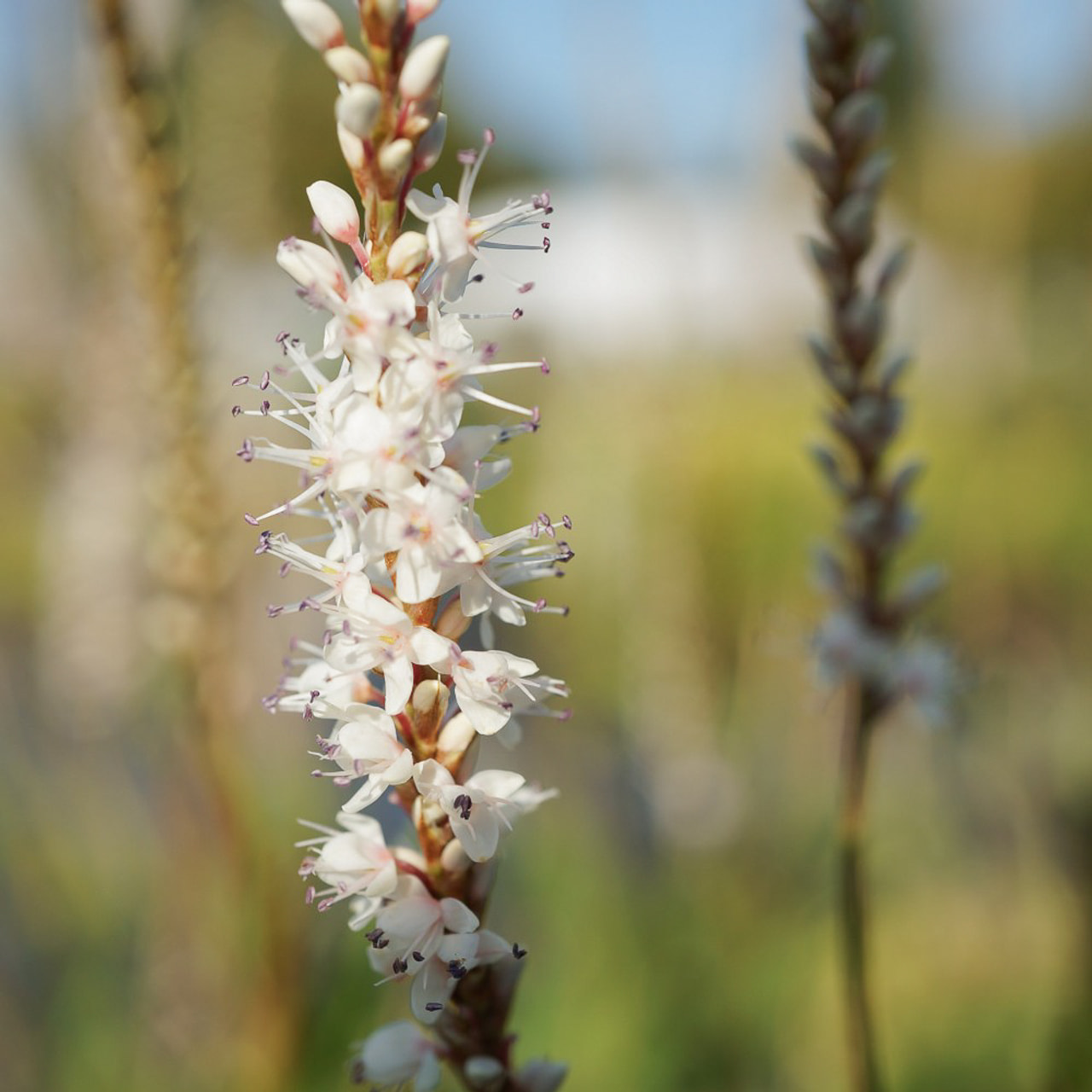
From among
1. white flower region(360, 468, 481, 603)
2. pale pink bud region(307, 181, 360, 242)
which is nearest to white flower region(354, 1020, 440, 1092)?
white flower region(360, 468, 481, 603)

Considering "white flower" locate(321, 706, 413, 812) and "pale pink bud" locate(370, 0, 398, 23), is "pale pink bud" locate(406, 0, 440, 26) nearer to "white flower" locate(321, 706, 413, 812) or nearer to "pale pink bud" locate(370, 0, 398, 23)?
"pale pink bud" locate(370, 0, 398, 23)

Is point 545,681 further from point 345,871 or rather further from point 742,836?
point 742,836

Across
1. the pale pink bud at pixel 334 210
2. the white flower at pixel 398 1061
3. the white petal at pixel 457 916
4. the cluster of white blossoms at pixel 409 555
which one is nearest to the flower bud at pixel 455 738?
the cluster of white blossoms at pixel 409 555

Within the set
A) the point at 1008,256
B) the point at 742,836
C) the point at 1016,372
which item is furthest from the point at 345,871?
the point at 1016,372

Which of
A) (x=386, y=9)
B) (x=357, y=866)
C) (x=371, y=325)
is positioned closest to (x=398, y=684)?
(x=357, y=866)

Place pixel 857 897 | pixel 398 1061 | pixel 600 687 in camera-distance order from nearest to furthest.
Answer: pixel 398 1061 → pixel 857 897 → pixel 600 687

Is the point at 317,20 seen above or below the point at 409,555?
above

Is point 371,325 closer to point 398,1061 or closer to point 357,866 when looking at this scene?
point 357,866
